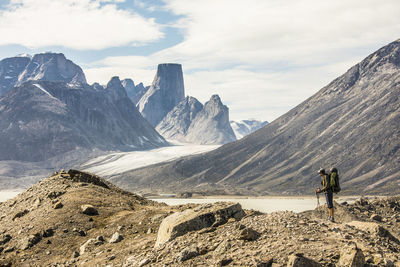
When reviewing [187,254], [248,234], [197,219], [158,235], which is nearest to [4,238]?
[158,235]

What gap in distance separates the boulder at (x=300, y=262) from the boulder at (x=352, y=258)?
2.94 feet

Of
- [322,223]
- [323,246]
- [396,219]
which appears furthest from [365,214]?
[323,246]

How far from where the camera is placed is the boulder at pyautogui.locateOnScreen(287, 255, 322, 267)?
45.1ft

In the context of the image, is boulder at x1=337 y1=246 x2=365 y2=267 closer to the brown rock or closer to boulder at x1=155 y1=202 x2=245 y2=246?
boulder at x1=155 y1=202 x2=245 y2=246

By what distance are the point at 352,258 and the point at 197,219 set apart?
25.8ft

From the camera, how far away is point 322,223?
1867 centimetres

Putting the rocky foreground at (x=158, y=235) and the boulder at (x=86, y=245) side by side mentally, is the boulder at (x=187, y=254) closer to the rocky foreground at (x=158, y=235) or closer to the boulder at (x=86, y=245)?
the rocky foreground at (x=158, y=235)

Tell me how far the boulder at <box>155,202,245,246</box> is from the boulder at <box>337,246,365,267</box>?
6.99 meters

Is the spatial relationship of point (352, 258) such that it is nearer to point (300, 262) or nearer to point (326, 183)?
point (300, 262)

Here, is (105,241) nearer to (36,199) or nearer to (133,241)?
(133,241)

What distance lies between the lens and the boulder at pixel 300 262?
1376cm

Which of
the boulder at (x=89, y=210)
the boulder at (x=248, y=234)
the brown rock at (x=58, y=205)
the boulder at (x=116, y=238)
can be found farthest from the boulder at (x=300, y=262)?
the brown rock at (x=58, y=205)

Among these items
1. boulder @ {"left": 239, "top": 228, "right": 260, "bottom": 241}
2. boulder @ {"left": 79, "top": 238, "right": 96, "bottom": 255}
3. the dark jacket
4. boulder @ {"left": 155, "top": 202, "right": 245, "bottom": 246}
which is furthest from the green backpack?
boulder @ {"left": 79, "top": 238, "right": 96, "bottom": 255}

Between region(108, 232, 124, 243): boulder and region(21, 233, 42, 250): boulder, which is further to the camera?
region(21, 233, 42, 250): boulder
